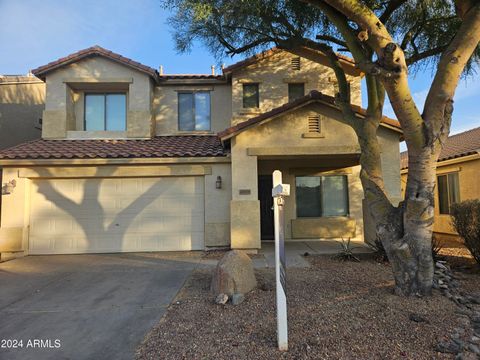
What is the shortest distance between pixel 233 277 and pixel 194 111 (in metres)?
9.12

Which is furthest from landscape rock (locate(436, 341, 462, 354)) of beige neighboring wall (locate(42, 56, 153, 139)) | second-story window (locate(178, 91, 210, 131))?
beige neighboring wall (locate(42, 56, 153, 139))

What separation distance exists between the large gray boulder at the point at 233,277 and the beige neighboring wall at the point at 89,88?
8076 mm

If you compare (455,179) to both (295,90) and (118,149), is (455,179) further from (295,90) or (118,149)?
(118,149)

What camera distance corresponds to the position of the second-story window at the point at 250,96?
1279 cm

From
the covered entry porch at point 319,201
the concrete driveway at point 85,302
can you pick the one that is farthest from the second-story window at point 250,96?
the concrete driveway at point 85,302

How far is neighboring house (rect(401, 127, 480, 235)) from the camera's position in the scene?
11.5 metres

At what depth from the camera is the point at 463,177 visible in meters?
12.0

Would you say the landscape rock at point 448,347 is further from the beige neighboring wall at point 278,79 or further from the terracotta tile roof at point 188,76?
the terracotta tile roof at point 188,76

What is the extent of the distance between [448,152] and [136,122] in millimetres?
12757

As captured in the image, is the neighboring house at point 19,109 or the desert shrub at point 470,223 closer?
the desert shrub at point 470,223

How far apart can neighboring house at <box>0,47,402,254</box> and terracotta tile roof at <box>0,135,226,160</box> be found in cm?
4

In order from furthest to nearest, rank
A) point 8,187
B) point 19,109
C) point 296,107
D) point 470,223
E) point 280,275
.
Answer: point 19,109 → point 8,187 → point 296,107 → point 470,223 → point 280,275

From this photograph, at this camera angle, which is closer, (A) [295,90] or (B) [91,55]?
(B) [91,55]

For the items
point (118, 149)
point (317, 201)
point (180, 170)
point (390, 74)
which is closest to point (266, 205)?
point (317, 201)
